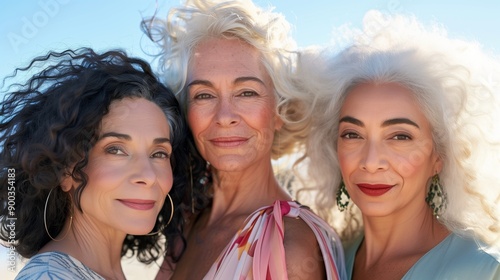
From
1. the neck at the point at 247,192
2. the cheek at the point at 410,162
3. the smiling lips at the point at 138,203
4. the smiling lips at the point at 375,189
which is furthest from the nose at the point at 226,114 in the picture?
the cheek at the point at 410,162

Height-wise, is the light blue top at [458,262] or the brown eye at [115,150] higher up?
the brown eye at [115,150]

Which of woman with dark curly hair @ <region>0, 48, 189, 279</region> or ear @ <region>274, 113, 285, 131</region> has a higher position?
ear @ <region>274, 113, 285, 131</region>

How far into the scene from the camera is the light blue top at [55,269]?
94.9 inches

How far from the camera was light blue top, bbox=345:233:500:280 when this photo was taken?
2.66 metres

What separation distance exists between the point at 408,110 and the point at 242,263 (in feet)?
3.56

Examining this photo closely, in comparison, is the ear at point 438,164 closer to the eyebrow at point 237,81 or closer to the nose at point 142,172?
the eyebrow at point 237,81

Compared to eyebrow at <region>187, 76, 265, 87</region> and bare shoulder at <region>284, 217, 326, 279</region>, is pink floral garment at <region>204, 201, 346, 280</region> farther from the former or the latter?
eyebrow at <region>187, 76, 265, 87</region>

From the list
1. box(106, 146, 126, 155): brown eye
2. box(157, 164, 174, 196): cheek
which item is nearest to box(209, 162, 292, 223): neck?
box(157, 164, 174, 196): cheek

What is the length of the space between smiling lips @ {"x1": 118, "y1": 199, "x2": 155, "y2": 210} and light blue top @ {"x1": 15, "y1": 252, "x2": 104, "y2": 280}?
1.10 ft

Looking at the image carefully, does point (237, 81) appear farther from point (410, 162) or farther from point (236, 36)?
point (410, 162)

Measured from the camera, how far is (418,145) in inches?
118

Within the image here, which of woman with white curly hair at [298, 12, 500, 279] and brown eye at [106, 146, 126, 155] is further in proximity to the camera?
woman with white curly hair at [298, 12, 500, 279]

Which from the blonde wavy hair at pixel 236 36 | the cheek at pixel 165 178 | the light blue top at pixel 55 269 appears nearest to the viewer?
the light blue top at pixel 55 269

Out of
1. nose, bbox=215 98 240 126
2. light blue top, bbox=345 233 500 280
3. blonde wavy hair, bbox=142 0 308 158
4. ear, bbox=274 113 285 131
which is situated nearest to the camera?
light blue top, bbox=345 233 500 280
